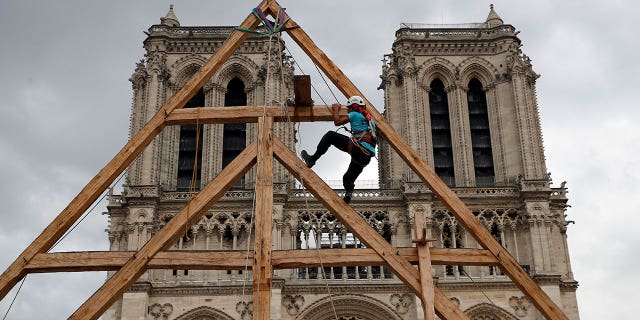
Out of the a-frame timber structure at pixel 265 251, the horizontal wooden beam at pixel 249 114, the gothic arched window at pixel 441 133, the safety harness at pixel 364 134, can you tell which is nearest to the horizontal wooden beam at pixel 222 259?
the a-frame timber structure at pixel 265 251

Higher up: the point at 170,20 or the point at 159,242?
the point at 170,20

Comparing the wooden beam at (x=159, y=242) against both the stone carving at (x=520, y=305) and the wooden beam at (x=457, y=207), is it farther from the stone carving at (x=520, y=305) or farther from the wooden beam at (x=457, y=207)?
the stone carving at (x=520, y=305)

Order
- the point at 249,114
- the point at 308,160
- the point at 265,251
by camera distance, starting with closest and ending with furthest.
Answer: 1. the point at 265,251
2. the point at 308,160
3. the point at 249,114

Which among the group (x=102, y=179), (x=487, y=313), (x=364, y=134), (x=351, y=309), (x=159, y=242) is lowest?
(x=159, y=242)

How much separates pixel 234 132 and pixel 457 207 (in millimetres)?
27542

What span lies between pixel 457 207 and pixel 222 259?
11.9 ft

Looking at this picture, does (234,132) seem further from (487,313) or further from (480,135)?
(487,313)

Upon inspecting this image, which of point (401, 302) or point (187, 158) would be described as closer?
point (401, 302)

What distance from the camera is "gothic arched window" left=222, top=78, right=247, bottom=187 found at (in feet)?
125

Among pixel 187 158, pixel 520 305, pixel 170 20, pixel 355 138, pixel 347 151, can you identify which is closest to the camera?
pixel 355 138

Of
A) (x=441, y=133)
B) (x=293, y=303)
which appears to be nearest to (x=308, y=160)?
(x=293, y=303)

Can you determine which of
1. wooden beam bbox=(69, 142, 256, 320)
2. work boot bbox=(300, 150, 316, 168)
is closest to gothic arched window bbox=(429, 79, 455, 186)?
work boot bbox=(300, 150, 316, 168)

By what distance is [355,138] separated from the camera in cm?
1210

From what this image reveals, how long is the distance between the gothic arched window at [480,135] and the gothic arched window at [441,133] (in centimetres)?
115
